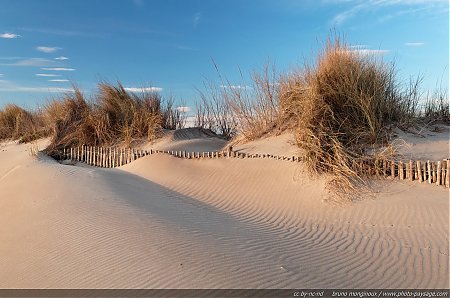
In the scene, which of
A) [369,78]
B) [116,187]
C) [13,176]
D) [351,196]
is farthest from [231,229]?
[13,176]

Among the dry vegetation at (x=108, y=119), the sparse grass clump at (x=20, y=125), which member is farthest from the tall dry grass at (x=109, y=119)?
the sparse grass clump at (x=20, y=125)

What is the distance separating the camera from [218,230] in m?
5.43

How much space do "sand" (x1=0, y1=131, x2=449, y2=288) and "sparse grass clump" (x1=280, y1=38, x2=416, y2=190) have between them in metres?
0.48

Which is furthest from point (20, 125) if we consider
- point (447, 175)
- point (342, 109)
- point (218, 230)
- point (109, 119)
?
point (447, 175)

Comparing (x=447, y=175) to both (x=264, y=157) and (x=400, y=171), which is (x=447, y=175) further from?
(x=264, y=157)

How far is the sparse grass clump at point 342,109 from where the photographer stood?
757 centimetres

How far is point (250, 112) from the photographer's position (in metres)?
11.5

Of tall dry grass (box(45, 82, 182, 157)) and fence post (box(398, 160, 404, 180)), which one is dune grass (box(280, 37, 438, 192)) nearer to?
fence post (box(398, 160, 404, 180))

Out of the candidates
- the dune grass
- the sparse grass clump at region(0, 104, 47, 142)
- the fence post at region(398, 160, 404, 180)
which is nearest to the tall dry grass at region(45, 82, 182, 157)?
the sparse grass clump at region(0, 104, 47, 142)

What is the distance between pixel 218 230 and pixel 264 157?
3828mm

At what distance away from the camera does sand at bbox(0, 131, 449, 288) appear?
153 inches

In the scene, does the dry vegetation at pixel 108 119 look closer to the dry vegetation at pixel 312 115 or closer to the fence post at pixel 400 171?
the dry vegetation at pixel 312 115

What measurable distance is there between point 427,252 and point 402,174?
8.30 feet

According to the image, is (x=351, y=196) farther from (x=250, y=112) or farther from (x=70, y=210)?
(x=250, y=112)
